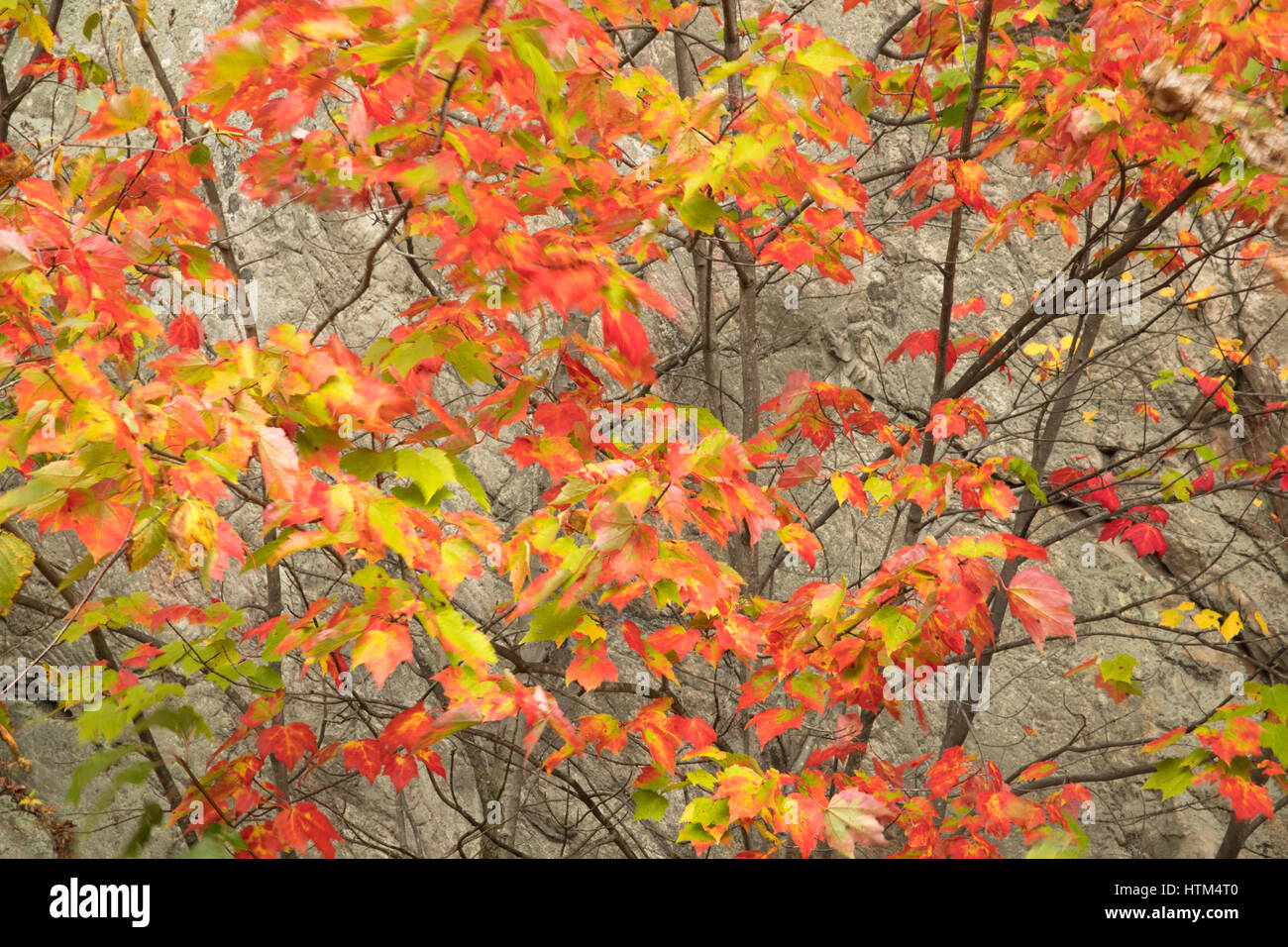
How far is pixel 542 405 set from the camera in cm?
308

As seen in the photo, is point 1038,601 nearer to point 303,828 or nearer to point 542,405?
point 542,405

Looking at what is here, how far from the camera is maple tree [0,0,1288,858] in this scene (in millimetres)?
1820

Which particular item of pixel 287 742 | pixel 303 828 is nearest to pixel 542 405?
pixel 287 742

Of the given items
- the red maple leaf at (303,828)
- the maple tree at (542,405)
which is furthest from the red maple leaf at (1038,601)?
the red maple leaf at (303,828)

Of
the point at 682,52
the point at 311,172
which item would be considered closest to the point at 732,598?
the point at 311,172

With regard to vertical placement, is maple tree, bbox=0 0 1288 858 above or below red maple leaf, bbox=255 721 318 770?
above

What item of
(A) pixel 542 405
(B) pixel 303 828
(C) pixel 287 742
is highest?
(A) pixel 542 405

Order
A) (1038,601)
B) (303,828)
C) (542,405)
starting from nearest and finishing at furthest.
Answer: (1038,601)
(303,828)
(542,405)

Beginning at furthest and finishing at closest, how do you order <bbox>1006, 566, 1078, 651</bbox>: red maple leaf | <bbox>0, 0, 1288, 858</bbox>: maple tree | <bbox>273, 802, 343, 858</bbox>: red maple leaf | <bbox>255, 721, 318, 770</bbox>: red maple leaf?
<bbox>255, 721, 318, 770</bbox>: red maple leaf
<bbox>273, 802, 343, 858</bbox>: red maple leaf
<bbox>1006, 566, 1078, 651</bbox>: red maple leaf
<bbox>0, 0, 1288, 858</bbox>: maple tree

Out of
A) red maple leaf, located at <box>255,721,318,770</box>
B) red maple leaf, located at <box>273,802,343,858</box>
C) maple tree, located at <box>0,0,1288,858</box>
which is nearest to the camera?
maple tree, located at <box>0,0,1288,858</box>

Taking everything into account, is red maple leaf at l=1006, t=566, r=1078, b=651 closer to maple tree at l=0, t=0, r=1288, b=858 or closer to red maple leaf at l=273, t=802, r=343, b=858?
maple tree at l=0, t=0, r=1288, b=858

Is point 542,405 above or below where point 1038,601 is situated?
above

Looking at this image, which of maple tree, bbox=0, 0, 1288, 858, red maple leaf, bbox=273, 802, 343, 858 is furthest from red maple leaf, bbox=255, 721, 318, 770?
red maple leaf, bbox=273, 802, 343, 858

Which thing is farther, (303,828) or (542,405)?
(542,405)
